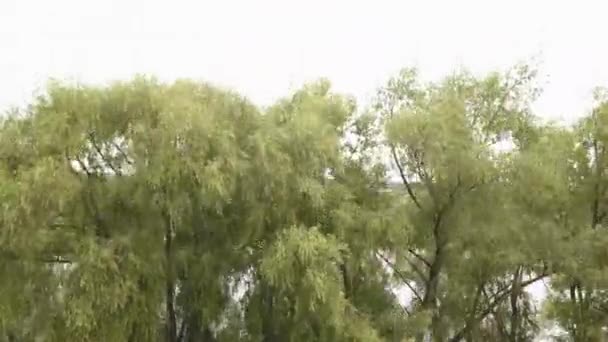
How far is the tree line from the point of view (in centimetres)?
724

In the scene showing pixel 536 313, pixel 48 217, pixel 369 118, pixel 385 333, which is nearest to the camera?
pixel 48 217

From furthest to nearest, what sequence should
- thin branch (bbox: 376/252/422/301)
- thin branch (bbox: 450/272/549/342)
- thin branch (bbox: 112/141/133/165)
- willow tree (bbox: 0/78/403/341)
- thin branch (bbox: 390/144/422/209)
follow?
thin branch (bbox: 450/272/549/342)
thin branch (bbox: 376/252/422/301)
thin branch (bbox: 390/144/422/209)
thin branch (bbox: 112/141/133/165)
willow tree (bbox: 0/78/403/341)

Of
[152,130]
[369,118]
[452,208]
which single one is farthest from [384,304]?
[152,130]

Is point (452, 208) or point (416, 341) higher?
point (452, 208)

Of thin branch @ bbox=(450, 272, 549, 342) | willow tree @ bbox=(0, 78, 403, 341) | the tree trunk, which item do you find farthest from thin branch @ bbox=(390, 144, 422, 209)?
the tree trunk

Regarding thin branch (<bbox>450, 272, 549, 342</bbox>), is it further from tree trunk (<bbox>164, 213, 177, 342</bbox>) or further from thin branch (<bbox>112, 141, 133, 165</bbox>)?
thin branch (<bbox>112, 141, 133, 165</bbox>)

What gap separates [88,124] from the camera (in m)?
7.36

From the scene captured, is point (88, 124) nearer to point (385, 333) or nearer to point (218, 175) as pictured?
point (218, 175)

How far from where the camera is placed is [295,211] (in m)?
8.01

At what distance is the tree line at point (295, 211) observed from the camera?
724cm

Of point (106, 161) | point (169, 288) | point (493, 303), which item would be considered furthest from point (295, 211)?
point (493, 303)

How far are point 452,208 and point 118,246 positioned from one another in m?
3.67

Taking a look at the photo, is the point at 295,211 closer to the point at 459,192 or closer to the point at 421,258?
the point at 459,192

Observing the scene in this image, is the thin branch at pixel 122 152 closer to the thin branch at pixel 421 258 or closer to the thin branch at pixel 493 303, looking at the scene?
the thin branch at pixel 421 258
